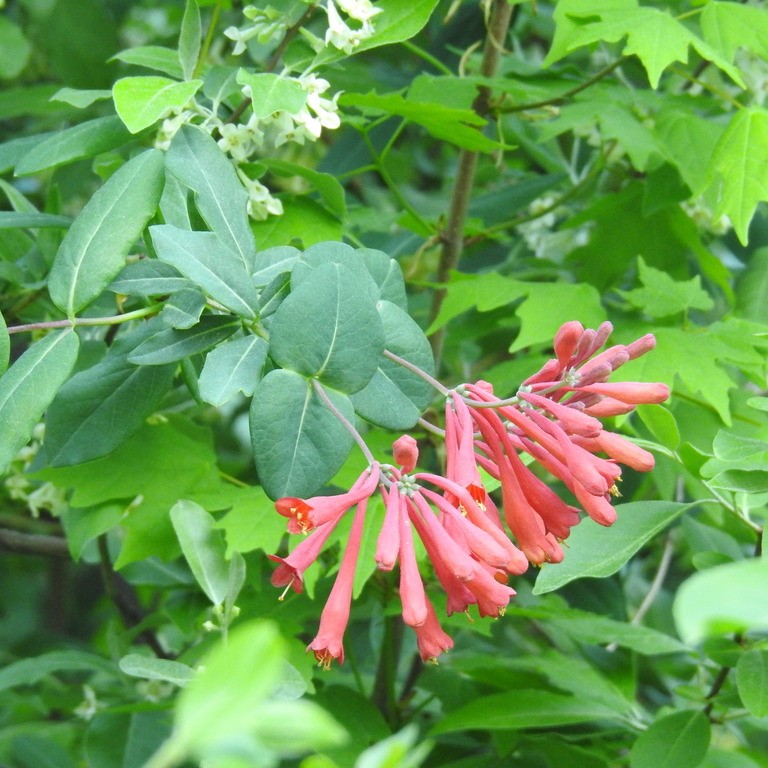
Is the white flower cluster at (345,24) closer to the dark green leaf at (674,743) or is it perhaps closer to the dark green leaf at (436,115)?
the dark green leaf at (436,115)

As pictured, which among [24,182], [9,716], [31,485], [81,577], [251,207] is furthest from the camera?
[81,577]

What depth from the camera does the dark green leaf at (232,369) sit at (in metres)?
0.74

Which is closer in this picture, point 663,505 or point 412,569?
point 412,569

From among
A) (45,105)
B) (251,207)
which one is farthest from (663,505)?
(45,105)

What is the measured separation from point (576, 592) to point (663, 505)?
659mm

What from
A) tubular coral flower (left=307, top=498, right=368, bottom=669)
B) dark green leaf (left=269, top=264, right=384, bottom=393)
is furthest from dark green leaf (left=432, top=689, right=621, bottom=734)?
dark green leaf (left=269, top=264, right=384, bottom=393)

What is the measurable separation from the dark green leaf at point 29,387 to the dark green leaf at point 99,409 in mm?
88

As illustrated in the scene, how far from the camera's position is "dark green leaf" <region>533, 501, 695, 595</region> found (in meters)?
0.86

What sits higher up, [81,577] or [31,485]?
[31,485]

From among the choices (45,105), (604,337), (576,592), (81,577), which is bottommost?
(81,577)

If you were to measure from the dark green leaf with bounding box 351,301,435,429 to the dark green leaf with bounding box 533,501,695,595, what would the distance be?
172mm

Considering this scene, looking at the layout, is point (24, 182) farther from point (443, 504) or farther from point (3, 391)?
point (443, 504)

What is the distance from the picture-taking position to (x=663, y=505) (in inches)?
37.5

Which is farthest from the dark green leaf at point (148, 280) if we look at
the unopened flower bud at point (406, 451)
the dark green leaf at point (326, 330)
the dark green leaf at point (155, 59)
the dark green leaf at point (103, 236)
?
the dark green leaf at point (155, 59)
